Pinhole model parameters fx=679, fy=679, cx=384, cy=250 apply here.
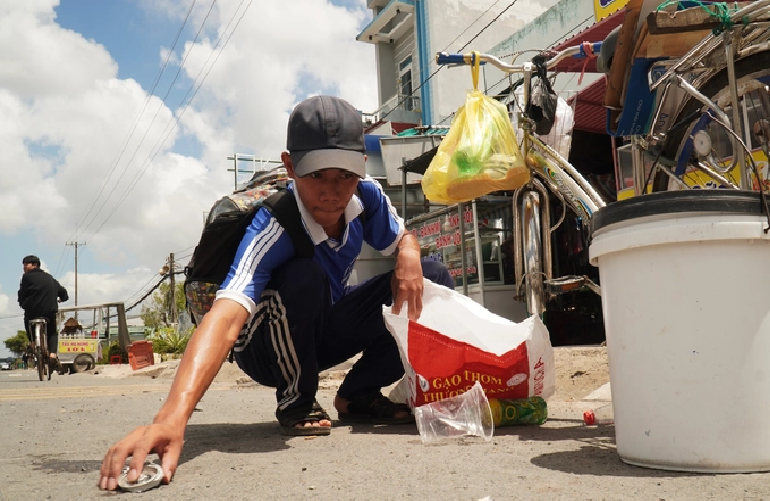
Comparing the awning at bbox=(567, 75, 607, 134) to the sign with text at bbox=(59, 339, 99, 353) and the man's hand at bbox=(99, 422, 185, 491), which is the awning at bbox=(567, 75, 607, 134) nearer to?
the man's hand at bbox=(99, 422, 185, 491)

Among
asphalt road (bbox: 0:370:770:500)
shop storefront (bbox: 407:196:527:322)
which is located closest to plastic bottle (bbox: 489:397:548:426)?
asphalt road (bbox: 0:370:770:500)

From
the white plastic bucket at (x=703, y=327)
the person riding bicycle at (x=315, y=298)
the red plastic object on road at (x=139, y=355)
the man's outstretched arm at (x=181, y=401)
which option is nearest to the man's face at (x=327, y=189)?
the person riding bicycle at (x=315, y=298)

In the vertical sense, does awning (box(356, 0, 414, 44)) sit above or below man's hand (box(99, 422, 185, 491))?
above

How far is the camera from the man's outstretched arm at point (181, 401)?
1626 mm

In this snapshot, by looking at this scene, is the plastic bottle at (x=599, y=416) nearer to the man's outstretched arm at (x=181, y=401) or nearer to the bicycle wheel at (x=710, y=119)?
the bicycle wheel at (x=710, y=119)

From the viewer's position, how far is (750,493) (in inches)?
54.9

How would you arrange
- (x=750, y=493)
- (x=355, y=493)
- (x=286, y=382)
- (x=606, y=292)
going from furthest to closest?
(x=286, y=382), (x=606, y=292), (x=355, y=493), (x=750, y=493)

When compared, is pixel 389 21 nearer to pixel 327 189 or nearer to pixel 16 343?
pixel 327 189

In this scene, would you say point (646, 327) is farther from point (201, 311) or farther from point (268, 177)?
point (268, 177)

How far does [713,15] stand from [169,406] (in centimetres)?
203

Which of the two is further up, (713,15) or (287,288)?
(713,15)

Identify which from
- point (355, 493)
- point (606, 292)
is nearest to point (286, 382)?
point (355, 493)

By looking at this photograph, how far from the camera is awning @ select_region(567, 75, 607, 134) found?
7.67m

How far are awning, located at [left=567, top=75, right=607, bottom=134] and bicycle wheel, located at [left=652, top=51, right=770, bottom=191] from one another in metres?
4.79
